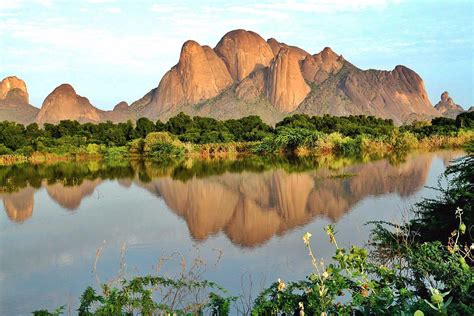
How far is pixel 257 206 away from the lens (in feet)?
48.7

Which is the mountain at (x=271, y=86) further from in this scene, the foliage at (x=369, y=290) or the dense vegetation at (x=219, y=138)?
the foliage at (x=369, y=290)

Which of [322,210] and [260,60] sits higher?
[260,60]

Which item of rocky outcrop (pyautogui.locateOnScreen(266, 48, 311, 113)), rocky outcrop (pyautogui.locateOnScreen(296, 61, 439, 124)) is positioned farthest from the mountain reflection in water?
rocky outcrop (pyautogui.locateOnScreen(266, 48, 311, 113))

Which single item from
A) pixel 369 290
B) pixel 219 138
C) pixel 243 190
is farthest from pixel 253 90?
pixel 369 290

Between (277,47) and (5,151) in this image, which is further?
(277,47)

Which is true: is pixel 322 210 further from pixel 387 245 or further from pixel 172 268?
pixel 172 268

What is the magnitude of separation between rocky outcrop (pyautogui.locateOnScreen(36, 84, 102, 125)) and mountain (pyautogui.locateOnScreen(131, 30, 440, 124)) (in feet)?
59.0

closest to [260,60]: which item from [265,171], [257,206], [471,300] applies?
[265,171]

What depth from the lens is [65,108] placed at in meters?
145

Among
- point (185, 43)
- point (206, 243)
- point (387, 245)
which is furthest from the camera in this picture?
point (185, 43)

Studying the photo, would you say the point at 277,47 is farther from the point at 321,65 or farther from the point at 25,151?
the point at 25,151

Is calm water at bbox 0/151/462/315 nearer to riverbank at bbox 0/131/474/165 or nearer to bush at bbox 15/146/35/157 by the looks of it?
riverbank at bbox 0/131/474/165

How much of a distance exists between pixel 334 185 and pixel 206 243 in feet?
29.4

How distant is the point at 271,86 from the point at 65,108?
64000 mm
